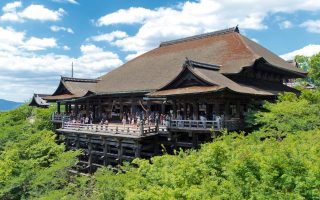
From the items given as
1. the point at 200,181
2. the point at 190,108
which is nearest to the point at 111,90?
the point at 190,108

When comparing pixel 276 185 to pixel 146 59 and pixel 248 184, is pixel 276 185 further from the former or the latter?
pixel 146 59

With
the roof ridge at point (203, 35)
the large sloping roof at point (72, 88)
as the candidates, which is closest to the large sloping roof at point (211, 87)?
the roof ridge at point (203, 35)

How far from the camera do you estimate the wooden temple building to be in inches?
885

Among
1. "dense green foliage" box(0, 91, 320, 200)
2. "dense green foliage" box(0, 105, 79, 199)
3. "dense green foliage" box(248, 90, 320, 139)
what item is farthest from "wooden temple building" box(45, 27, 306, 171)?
"dense green foliage" box(0, 105, 79, 199)

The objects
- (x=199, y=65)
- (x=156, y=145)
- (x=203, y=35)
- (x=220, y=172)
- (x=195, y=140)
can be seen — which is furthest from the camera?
(x=203, y=35)

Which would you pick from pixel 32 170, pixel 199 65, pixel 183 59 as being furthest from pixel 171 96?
pixel 183 59

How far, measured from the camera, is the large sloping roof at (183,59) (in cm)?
2822

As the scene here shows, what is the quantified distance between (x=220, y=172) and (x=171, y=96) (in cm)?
1179

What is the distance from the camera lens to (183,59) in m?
32.9

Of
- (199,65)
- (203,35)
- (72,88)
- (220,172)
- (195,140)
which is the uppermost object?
(203,35)

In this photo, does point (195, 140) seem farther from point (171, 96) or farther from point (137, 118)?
point (137, 118)

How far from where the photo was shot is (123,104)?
3256 centimetres

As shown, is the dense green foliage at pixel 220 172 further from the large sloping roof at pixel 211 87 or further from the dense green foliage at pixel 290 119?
the large sloping roof at pixel 211 87

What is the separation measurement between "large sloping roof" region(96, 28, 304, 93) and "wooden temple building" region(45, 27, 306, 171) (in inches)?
3.5
